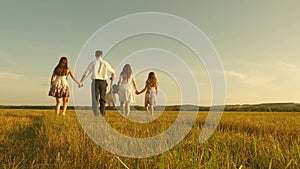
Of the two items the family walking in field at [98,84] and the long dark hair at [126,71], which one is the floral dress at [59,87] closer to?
the family walking in field at [98,84]

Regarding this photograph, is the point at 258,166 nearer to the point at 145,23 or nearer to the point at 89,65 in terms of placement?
the point at 145,23

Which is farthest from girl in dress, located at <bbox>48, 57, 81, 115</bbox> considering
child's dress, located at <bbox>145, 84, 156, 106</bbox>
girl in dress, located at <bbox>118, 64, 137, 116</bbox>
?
child's dress, located at <bbox>145, 84, 156, 106</bbox>

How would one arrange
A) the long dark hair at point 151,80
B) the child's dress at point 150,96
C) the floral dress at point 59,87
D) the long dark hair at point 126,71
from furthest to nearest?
1. the long dark hair at point 151,80
2. the child's dress at point 150,96
3. the long dark hair at point 126,71
4. the floral dress at point 59,87

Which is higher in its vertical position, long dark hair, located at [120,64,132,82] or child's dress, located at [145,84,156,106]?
long dark hair, located at [120,64,132,82]

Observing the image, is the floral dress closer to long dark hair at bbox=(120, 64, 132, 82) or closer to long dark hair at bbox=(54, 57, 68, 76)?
long dark hair at bbox=(54, 57, 68, 76)

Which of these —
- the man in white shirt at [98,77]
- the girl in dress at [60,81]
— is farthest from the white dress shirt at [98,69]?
the girl in dress at [60,81]

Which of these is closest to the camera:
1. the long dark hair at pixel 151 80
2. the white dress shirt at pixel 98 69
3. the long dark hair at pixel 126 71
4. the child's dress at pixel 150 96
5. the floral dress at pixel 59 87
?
the white dress shirt at pixel 98 69

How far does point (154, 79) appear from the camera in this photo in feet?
43.5

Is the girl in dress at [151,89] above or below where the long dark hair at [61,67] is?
below

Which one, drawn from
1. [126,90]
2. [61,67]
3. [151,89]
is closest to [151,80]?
[151,89]

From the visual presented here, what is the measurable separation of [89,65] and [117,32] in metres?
4.30

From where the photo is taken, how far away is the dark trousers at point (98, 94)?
9.70 m

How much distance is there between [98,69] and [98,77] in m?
0.28

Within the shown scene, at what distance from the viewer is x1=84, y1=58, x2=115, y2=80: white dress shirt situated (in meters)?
9.62
